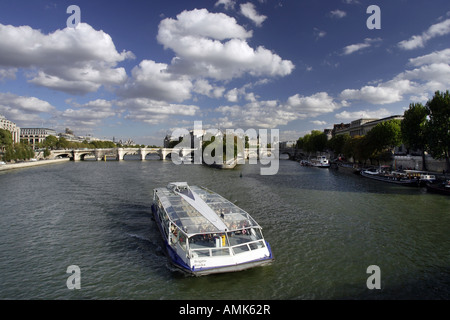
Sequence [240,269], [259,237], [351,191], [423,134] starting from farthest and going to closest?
[423,134], [351,191], [259,237], [240,269]

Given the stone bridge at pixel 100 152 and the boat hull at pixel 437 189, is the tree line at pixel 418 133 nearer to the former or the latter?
the boat hull at pixel 437 189

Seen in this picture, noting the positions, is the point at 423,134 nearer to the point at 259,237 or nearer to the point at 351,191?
the point at 351,191

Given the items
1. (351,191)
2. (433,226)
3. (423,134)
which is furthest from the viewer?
(423,134)

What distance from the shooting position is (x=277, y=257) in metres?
13.8

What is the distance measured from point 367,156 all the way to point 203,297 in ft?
197

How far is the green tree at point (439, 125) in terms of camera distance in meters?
39.1

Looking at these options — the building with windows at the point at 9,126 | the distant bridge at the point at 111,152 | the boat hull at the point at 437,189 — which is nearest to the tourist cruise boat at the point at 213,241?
the boat hull at the point at 437,189

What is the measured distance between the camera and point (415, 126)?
46062 mm

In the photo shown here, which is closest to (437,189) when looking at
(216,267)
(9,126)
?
(216,267)

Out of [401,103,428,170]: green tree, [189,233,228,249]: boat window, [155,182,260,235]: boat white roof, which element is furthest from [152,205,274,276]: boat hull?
[401,103,428,170]: green tree

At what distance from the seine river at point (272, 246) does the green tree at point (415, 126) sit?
2368 cm
